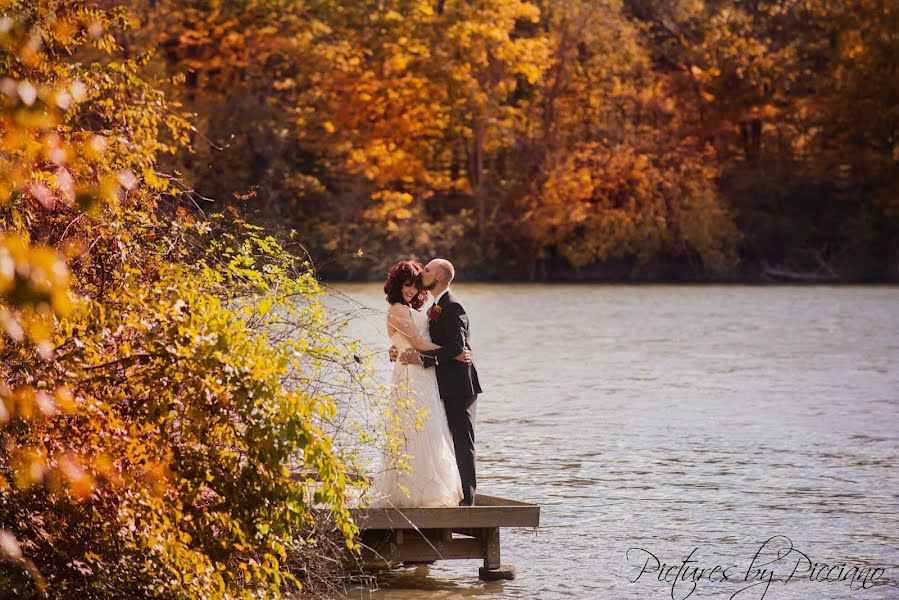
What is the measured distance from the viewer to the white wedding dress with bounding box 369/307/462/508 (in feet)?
30.4

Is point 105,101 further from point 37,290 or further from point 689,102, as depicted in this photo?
point 689,102

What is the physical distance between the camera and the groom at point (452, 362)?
31.2 ft

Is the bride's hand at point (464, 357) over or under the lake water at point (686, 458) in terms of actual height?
over

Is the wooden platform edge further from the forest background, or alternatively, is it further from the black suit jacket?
the forest background

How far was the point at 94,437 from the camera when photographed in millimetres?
6508

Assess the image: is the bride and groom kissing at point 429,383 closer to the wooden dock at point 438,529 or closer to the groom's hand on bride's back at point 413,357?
the groom's hand on bride's back at point 413,357

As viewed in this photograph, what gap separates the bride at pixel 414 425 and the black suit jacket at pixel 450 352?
5 cm

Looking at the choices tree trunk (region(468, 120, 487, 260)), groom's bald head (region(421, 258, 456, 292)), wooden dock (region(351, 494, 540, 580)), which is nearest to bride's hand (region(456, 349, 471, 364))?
groom's bald head (region(421, 258, 456, 292))

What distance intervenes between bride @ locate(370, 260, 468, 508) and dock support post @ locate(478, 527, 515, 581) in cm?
30

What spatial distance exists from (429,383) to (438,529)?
3.06 feet

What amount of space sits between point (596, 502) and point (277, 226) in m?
4.85

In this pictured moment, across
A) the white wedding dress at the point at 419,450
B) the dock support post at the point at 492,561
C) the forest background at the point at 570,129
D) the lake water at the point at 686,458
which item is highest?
the forest background at the point at 570,129

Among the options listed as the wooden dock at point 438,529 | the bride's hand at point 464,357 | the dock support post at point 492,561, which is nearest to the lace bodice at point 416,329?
the bride's hand at point 464,357

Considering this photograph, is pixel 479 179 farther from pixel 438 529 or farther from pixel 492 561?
pixel 438 529
